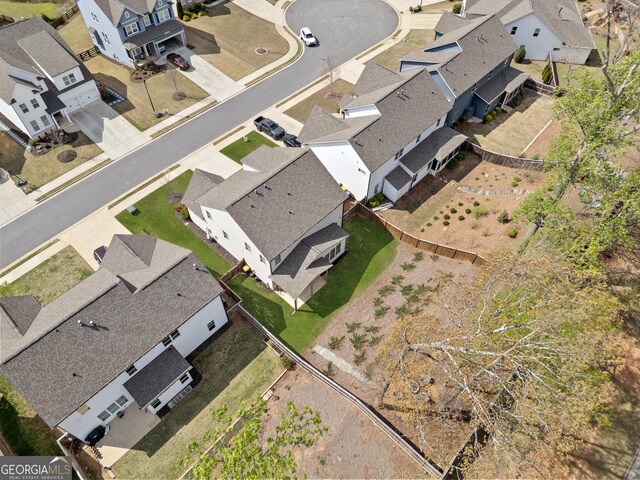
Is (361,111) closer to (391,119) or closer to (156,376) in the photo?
(391,119)

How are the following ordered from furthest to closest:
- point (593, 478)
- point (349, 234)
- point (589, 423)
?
point (349, 234) < point (589, 423) < point (593, 478)

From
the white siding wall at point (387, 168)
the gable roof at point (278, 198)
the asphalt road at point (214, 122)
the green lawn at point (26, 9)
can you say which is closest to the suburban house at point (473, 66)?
the white siding wall at point (387, 168)

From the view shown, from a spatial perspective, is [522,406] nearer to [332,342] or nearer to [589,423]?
[589,423]

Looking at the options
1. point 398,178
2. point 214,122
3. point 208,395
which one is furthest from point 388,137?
point 208,395

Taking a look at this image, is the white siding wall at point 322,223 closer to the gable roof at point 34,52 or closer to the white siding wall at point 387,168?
the white siding wall at point 387,168

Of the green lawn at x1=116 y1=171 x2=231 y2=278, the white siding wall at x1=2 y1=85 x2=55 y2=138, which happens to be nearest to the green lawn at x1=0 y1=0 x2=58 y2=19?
the white siding wall at x1=2 y1=85 x2=55 y2=138

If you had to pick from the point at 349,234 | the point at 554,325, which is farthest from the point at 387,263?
the point at 554,325
